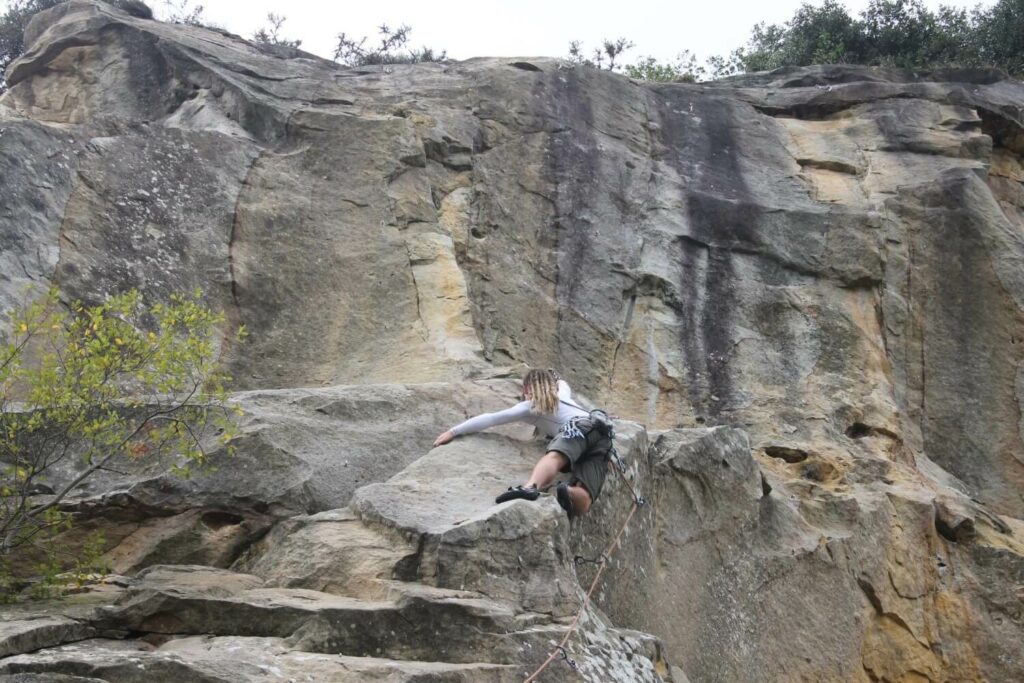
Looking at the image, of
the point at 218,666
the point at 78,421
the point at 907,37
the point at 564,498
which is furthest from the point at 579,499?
the point at 907,37

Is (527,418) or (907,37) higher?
(907,37)

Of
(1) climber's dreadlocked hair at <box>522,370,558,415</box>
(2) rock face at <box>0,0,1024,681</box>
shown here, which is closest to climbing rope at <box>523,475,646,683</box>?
(2) rock face at <box>0,0,1024,681</box>

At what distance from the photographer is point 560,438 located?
10.3 metres

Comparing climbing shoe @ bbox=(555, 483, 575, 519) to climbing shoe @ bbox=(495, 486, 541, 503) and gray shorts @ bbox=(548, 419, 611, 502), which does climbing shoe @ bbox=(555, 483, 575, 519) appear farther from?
climbing shoe @ bbox=(495, 486, 541, 503)

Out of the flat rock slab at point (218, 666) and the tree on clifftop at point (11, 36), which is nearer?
the flat rock slab at point (218, 666)

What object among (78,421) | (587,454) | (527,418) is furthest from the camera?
(527,418)

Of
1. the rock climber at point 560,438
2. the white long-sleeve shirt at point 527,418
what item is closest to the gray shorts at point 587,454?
the rock climber at point 560,438

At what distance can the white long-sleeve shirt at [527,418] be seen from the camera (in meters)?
11.0

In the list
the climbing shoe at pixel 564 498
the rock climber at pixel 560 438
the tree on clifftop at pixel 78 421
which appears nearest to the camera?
the tree on clifftop at pixel 78 421

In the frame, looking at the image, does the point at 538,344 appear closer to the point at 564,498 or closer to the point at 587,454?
the point at 587,454

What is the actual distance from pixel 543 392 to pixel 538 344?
4.54 m

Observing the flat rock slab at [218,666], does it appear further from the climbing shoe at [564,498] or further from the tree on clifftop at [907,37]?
the tree on clifftop at [907,37]

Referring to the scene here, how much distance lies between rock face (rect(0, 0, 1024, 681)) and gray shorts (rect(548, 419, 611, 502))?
0.52 m

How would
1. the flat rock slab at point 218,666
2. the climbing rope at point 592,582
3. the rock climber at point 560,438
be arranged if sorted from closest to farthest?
the flat rock slab at point 218,666, the climbing rope at point 592,582, the rock climber at point 560,438
